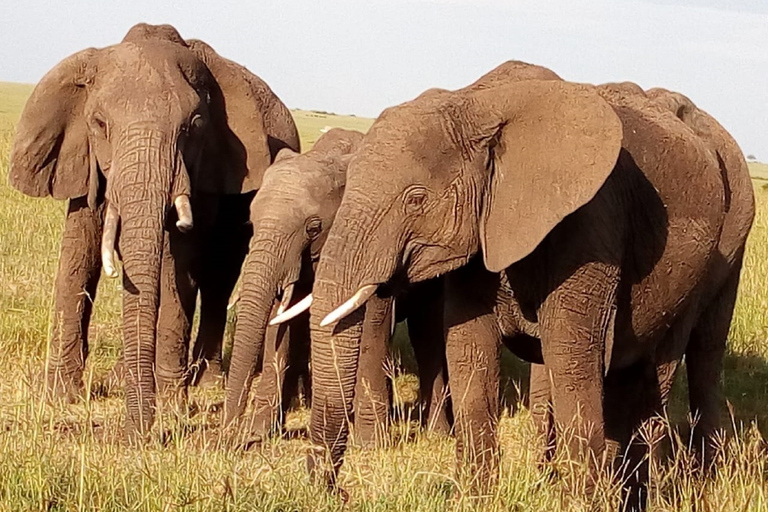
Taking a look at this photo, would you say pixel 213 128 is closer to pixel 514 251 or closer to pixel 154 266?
pixel 154 266

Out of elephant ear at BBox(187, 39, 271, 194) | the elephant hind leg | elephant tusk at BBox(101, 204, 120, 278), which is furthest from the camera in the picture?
the elephant hind leg

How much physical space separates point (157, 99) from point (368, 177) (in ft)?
7.90

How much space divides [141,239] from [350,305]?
2039 millimetres

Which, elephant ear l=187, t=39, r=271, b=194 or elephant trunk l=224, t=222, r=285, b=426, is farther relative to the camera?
elephant ear l=187, t=39, r=271, b=194

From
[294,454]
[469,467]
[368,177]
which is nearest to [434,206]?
[368,177]

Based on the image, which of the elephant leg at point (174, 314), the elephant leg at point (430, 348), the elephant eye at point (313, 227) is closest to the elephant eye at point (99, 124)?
the elephant leg at point (174, 314)

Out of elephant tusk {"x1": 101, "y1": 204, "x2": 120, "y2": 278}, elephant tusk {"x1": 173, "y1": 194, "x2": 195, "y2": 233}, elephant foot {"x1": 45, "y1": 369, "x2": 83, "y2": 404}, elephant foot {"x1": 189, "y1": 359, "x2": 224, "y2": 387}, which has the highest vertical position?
elephant tusk {"x1": 173, "y1": 194, "x2": 195, "y2": 233}

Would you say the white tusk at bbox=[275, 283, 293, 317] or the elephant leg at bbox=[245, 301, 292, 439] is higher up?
the white tusk at bbox=[275, 283, 293, 317]

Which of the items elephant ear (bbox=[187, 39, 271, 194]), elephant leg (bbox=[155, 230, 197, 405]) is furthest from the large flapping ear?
elephant ear (bbox=[187, 39, 271, 194])

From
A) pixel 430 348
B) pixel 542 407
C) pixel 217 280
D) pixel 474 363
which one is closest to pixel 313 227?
pixel 430 348

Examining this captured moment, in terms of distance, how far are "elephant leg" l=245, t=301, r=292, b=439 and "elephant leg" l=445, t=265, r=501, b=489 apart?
1725 mm

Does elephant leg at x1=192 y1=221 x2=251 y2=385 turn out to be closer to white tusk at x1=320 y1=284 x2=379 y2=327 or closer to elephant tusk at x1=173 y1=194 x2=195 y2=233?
elephant tusk at x1=173 y1=194 x2=195 y2=233

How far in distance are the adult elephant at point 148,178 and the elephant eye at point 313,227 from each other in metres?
0.66

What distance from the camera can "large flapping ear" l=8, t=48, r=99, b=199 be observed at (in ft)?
24.5
